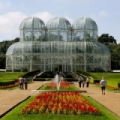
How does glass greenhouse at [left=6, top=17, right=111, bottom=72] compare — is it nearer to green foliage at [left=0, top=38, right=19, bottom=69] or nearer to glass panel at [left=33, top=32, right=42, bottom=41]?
glass panel at [left=33, top=32, right=42, bottom=41]

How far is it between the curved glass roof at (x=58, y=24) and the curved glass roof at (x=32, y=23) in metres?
2.02

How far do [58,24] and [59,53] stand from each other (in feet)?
31.4

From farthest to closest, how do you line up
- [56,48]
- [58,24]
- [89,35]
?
[58,24], [89,35], [56,48]

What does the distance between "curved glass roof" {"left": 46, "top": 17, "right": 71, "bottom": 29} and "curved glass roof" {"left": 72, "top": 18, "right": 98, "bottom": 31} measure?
77.8 inches

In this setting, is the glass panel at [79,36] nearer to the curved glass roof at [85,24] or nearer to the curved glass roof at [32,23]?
the curved glass roof at [85,24]

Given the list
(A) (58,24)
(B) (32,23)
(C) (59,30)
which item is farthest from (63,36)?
(B) (32,23)

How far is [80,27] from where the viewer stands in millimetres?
88938

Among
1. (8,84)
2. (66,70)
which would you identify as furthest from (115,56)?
(8,84)

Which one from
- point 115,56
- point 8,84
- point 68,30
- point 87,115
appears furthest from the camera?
point 115,56

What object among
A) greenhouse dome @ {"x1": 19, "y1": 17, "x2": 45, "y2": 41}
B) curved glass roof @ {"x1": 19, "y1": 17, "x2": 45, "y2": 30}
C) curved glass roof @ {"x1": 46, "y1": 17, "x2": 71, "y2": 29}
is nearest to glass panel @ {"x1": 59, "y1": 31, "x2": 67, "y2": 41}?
curved glass roof @ {"x1": 46, "y1": 17, "x2": 71, "y2": 29}

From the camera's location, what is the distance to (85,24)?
88.6 meters

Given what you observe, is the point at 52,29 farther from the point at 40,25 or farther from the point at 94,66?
the point at 94,66

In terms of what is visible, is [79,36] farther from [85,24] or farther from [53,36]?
[53,36]

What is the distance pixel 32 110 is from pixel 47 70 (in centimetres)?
6690
